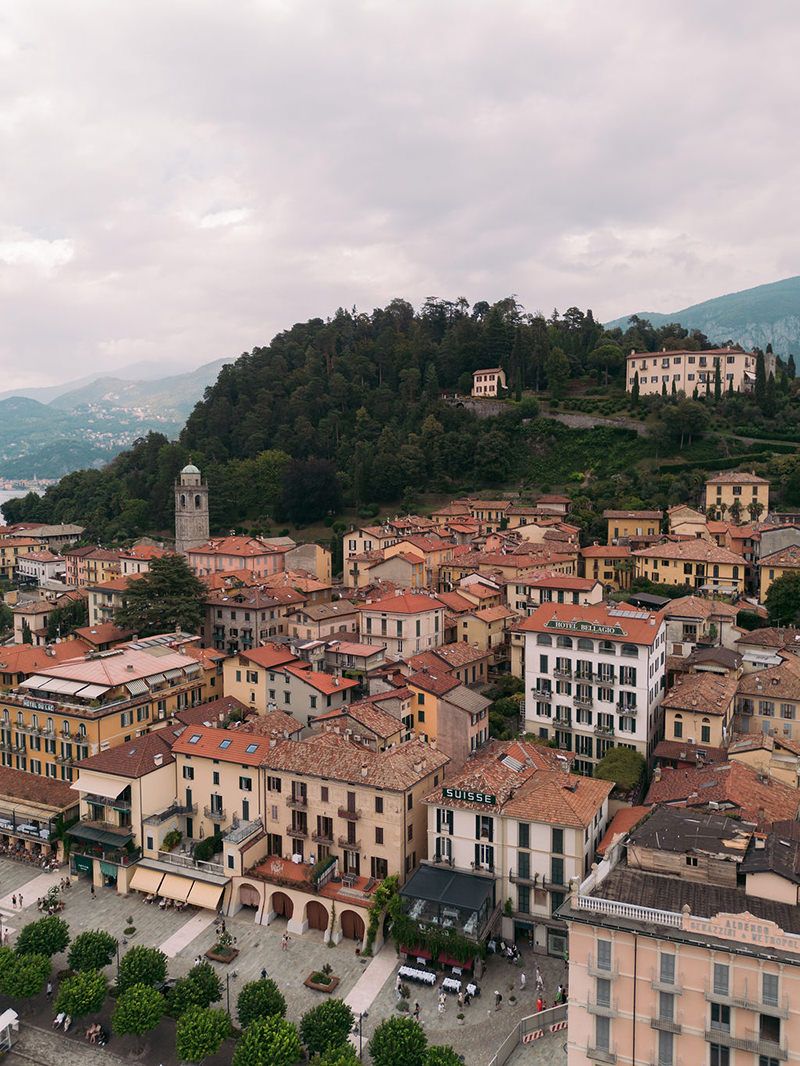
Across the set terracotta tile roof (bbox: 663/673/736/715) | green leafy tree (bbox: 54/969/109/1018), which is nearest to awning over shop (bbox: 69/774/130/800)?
green leafy tree (bbox: 54/969/109/1018)

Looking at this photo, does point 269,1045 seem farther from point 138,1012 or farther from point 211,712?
point 211,712

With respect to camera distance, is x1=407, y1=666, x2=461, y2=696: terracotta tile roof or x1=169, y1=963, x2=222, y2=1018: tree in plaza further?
x1=407, y1=666, x2=461, y2=696: terracotta tile roof

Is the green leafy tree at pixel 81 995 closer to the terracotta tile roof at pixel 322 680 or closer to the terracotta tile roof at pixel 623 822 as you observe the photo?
the terracotta tile roof at pixel 322 680

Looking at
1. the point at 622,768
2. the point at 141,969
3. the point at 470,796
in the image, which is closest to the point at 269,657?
the point at 470,796

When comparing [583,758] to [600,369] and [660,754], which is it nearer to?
[660,754]

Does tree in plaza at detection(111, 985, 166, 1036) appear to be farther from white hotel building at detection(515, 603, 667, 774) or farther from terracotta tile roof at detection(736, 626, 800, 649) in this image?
terracotta tile roof at detection(736, 626, 800, 649)

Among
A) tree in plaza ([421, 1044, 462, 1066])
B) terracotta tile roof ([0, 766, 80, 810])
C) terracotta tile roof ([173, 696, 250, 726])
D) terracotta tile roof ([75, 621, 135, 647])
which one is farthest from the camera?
terracotta tile roof ([75, 621, 135, 647])

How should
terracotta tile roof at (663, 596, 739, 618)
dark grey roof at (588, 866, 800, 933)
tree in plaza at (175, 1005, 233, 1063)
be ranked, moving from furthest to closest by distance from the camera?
terracotta tile roof at (663, 596, 739, 618), tree in plaza at (175, 1005, 233, 1063), dark grey roof at (588, 866, 800, 933)
